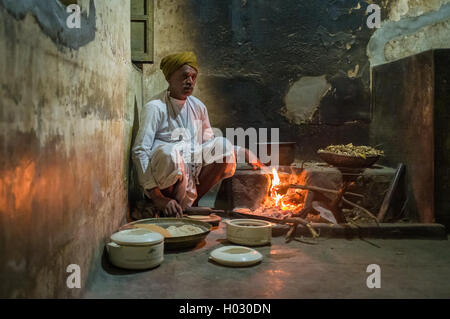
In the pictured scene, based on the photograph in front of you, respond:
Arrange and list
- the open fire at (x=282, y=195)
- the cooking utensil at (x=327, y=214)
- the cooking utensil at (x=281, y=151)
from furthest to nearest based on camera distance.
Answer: the cooking utensil at (x=281, y=151) < the open fire at (x=282, y=195) < the cooking utensil at (x=327, y=214)

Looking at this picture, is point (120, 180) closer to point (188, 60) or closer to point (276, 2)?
point (188, 60)

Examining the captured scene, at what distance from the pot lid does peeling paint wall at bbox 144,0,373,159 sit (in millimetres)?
3423

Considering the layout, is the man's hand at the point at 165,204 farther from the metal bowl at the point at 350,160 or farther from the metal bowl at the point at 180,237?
the metal bowl at the point at 350,160

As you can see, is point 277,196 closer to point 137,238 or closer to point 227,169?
point 227,169

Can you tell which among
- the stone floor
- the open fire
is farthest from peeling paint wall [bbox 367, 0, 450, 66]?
the stone floor

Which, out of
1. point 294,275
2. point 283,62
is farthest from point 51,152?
point 283,62

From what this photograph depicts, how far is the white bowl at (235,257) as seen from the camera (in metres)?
2.85

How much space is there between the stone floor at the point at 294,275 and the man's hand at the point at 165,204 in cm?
59

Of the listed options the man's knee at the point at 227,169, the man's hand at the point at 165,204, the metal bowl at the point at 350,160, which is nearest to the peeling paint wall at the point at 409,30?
the metal bowl at the point at 350,160

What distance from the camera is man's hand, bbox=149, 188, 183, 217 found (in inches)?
158

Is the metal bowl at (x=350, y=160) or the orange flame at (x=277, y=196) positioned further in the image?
the orange flame at (x=277, y=196)

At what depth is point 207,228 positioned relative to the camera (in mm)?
3531

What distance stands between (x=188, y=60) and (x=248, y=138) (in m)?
1.83
